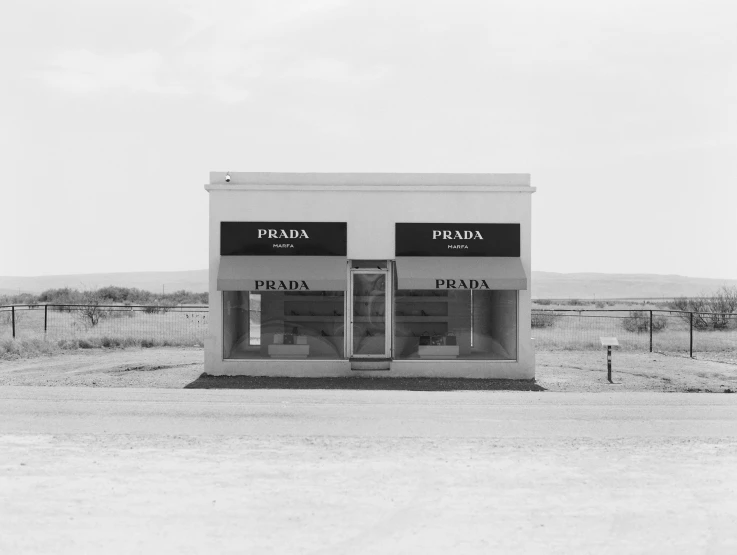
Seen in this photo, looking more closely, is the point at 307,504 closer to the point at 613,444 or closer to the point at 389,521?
the point at 389,521

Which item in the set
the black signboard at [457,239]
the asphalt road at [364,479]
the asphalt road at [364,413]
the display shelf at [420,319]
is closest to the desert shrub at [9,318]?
the asphalt road at [364,413]

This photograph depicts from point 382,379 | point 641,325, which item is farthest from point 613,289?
point 382,379

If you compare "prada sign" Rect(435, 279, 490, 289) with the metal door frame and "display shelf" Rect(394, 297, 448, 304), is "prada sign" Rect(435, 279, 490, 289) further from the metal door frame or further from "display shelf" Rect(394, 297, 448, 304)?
the metal door frame

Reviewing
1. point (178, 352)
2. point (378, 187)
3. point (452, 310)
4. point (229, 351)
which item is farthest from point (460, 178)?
point (178, 352)

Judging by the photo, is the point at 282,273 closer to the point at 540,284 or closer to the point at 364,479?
the point at 364,479

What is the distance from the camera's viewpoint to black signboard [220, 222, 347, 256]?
63.0 feet

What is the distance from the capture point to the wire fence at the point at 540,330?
27703mm

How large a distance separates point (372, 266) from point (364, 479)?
441 inches

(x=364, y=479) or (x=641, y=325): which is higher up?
(x=641, y=325)

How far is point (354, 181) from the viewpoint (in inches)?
757

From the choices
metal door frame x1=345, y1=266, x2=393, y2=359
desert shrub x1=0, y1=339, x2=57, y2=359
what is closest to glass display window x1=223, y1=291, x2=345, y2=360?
metal door frame x1=345, y1=266, x2=393, y2=359

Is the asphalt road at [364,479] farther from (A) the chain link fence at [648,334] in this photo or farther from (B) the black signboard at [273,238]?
(A) the chain link fence at [648,334]

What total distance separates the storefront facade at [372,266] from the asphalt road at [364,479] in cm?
521

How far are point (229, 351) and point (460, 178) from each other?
7.28 m
